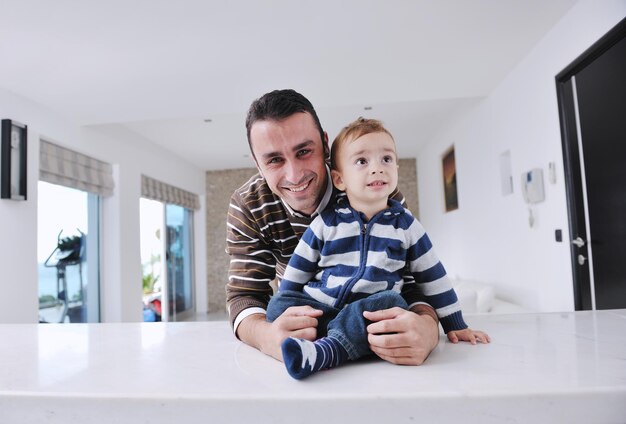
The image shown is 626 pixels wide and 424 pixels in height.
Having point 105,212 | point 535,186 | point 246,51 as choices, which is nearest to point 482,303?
point 535,186

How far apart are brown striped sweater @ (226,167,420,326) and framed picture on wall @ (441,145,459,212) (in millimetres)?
4566

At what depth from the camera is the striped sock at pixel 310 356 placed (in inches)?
22.1

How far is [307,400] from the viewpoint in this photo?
49cm

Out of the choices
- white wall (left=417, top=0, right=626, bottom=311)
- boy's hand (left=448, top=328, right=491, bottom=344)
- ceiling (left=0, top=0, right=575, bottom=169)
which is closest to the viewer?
boy's hand (left=448, top=328, right=491, bottom=344)

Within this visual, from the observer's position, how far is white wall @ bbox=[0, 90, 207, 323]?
3.39 metres

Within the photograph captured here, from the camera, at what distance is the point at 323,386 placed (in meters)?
0.53

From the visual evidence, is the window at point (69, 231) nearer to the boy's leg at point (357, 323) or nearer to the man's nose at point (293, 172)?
the man's nose at point (293, 172)

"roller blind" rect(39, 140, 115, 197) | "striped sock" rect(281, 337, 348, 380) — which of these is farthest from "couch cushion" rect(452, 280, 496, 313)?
"roller blind" rect(39, 140, 115, 197)

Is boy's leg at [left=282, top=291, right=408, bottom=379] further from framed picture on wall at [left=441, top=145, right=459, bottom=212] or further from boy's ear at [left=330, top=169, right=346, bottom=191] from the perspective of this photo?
framed picture on wall at [left=441, top=145, right=459, bottom=212]

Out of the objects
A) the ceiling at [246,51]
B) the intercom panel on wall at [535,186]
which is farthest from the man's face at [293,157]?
the intercom panel on wall at [535,186]

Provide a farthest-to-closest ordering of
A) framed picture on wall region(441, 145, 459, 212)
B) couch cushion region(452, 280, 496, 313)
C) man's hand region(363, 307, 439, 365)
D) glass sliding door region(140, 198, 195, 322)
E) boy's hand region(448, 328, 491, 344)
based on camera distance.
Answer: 1. glass sliding door region(140, 198, 195, 322)
2. framed picture on wall region(441, 145, 459, 212)
3. couch cushion region(452, 280, 496, 313)
4. boy's hand region(448, 328, 491, 344)
5. man's hand region(363, 307, 439, 365)

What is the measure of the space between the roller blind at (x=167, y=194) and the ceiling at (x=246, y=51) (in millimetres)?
1560

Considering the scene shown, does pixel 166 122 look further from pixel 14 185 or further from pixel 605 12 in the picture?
pixel 605 12

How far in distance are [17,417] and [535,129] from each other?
3.43 meters
